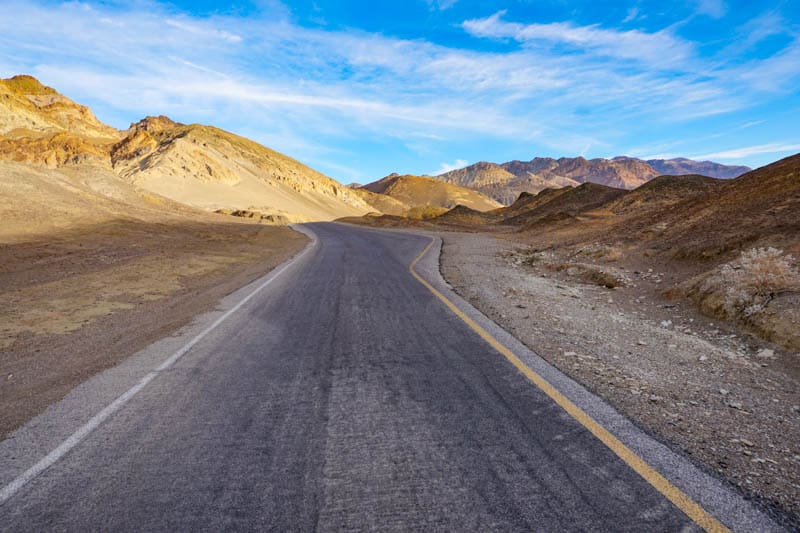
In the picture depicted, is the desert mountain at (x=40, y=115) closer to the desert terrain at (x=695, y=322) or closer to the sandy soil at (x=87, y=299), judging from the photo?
the sandy soil at (x=87, y=299)

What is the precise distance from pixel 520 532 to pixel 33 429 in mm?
3853

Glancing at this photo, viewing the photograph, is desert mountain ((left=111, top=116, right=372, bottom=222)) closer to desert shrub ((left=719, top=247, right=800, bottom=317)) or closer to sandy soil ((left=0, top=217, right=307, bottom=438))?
sandy soil ((left=0, top=217, right=307, bottom=438))

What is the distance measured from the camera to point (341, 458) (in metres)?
2.95

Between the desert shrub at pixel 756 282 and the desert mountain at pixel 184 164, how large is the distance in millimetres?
38090

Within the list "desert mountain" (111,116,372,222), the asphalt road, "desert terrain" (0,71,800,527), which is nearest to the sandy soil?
"desert terrain" (0,71,800,527)

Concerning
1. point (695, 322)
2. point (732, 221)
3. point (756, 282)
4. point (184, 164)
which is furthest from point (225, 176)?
point (756, 282)

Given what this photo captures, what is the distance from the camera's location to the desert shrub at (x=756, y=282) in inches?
266

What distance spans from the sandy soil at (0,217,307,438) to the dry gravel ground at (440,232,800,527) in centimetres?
542

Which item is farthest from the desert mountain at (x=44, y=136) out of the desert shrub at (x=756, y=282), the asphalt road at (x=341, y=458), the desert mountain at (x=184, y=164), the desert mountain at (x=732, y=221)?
the desert shrub at (x=756, y=282)

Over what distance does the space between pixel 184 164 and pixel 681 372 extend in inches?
3311

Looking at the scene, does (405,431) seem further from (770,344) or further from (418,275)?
(418,275)

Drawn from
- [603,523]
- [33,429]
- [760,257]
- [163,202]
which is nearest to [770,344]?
[760,257]

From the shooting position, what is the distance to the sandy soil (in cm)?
480

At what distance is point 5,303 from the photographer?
8.43 m
